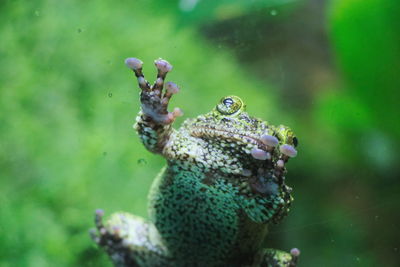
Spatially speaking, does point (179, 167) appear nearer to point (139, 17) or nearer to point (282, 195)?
point (282, 195)

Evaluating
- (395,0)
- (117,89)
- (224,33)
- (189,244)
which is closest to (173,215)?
(189,244)

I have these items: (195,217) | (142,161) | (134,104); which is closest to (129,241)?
(195,217)

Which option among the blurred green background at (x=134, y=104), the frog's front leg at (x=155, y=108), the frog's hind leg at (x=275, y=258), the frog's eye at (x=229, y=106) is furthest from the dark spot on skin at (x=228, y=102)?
the frog's hind leg at (x=275, y=258)

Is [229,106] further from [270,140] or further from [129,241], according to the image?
[129,241]

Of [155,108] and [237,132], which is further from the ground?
[155,108]

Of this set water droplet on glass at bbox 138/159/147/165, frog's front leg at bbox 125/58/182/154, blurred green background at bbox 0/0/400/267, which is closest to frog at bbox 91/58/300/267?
frog's front leg at bbox 125/58/182/154

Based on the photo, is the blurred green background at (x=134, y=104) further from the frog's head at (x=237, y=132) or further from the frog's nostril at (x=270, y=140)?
the frog's nostril at (x=270, y=140)
